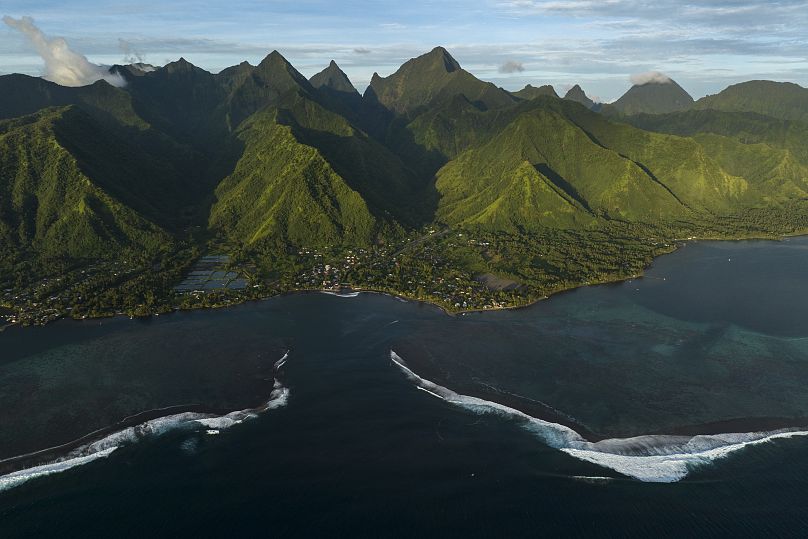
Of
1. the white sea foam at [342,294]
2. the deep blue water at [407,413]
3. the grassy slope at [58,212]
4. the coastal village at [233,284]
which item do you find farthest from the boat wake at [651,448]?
the grassy slope at [58,212]

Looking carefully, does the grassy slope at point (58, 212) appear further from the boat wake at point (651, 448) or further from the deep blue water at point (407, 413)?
the boat wake at point (651, 448)

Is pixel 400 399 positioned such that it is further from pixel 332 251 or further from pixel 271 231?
pixel 271 231

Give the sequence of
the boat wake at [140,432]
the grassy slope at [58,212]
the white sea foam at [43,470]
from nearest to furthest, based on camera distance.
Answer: the white sea foam at [43,470] → the boat wake at [140,432] → the grassy slope at [58,212]

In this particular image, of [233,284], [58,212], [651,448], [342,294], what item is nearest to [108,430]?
[342,294]

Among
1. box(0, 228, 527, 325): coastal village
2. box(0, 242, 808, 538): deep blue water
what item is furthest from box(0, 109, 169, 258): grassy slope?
box(0, 242, 808, 538): deep blue water

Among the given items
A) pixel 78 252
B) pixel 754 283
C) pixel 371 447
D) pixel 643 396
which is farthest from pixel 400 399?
pixel 78 252

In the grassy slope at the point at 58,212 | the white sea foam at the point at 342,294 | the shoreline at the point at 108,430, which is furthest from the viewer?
the grassy slope at the point at 58,212
